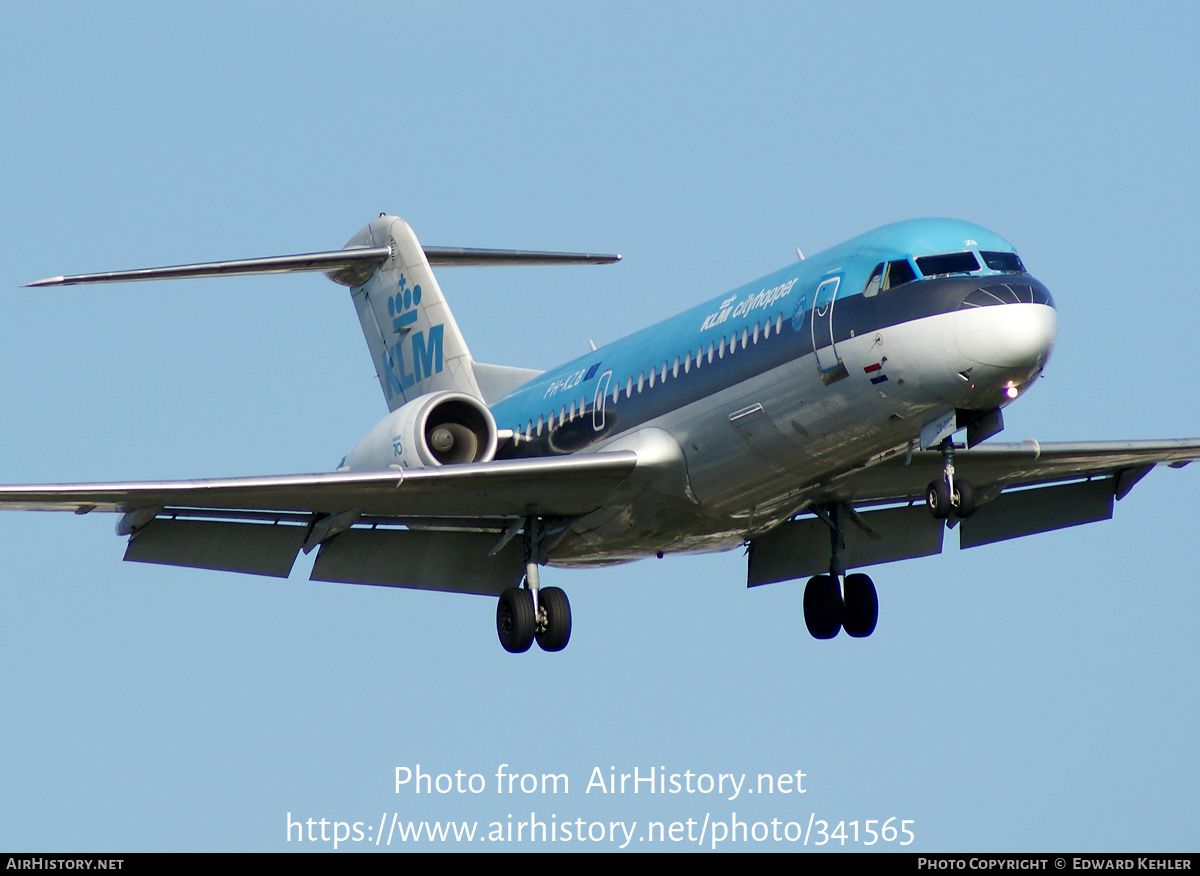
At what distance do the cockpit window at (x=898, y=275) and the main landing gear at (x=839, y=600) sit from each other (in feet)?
16.4

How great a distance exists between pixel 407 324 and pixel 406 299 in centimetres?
41

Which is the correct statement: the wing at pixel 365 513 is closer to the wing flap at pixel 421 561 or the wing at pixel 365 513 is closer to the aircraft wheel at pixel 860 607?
the wing flap at pixel 421 561

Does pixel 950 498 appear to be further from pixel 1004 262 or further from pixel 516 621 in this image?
pixel 516 621

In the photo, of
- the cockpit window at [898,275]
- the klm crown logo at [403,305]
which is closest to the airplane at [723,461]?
the cockpit window at [898,275]

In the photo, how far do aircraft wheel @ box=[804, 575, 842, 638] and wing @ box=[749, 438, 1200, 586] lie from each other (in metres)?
0.52

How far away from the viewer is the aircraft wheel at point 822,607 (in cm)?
2216

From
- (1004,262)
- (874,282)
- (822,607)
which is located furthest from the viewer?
(822,607)

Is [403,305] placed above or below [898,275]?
above

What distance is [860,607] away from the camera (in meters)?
22.0

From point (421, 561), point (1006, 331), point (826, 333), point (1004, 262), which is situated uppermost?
point (1004, 262)

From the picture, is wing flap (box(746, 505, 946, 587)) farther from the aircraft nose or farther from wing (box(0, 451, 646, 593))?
the aircraft nose

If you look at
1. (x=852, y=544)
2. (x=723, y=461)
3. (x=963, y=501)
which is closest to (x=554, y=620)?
(x=723, y=461)

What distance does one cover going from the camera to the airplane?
17.4 metres

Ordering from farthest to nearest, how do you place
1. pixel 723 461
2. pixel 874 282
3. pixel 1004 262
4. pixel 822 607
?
1. pixel 822 607
2. pixel 723 461
3. pixel 874 282
4. pixel 1004 262
